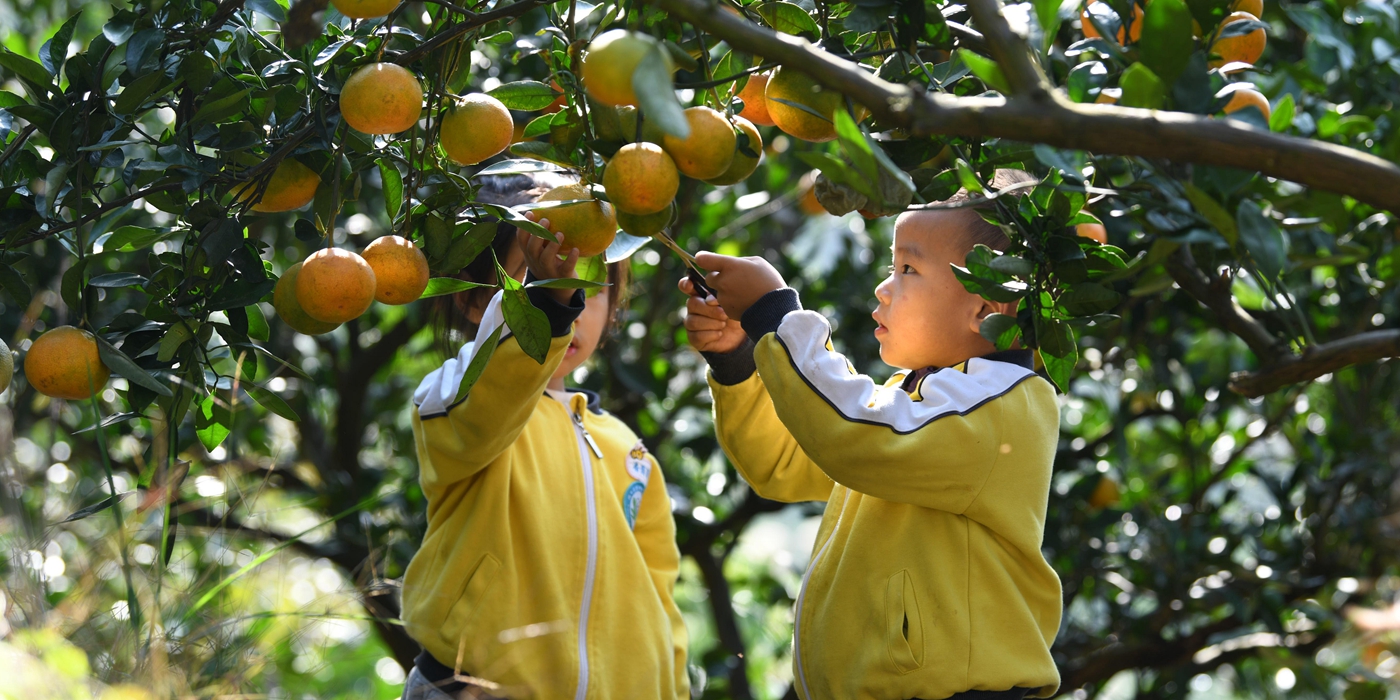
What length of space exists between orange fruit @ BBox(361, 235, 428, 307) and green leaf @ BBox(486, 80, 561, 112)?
19 centimetres

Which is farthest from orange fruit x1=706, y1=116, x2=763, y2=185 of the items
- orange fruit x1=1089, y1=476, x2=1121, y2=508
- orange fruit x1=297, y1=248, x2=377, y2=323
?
orange fruit x1=1089, y1=476, x2=1121, y2=508

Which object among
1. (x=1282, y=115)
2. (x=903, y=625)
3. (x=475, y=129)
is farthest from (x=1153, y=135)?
(x=903, y=625)

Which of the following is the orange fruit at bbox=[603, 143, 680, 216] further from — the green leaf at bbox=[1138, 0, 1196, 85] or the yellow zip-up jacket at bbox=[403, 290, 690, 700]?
the yellow zip-up jacket at bbox=[403, 290, 690, 700]

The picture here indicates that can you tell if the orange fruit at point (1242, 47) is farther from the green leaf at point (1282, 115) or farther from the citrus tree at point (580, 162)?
the green leaf at point (1282, 115)

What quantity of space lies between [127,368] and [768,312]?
2.14 feet

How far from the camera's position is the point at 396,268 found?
99 centimetres

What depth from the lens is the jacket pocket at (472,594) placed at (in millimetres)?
1440

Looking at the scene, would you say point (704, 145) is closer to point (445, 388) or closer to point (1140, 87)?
point (1140, 87)

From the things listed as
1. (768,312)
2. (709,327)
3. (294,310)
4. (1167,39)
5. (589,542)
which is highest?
(1167,39)

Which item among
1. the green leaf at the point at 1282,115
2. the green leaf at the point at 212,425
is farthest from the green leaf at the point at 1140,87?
the green leaf at the point at 212,425

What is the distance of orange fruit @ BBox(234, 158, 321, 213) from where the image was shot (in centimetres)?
105

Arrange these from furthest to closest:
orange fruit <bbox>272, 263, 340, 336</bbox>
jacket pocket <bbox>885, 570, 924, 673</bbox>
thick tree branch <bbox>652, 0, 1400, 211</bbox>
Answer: jacket pocket <bbox>885, 570, 924, 673</bbox>
orange fruit <bbox>272, 263, 340, 336</bbox>
thick tree branch <bbox>652, 0, 1400, 211</bbox>

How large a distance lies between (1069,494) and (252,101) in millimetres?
1872

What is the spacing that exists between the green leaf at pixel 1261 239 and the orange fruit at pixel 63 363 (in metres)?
0.92
